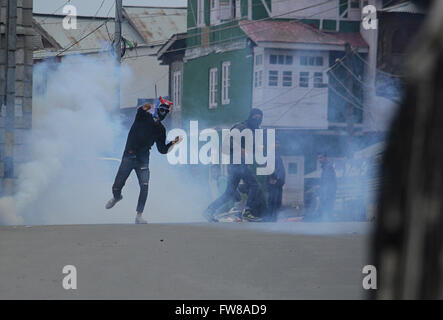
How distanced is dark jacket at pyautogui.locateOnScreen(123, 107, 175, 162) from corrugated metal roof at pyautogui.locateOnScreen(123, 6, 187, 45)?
139 centimetres

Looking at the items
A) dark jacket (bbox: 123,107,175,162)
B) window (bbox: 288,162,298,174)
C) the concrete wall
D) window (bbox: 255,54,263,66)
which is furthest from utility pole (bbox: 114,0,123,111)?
window (bbox: 288,162,298,174)

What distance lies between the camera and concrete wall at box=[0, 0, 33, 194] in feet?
48.8

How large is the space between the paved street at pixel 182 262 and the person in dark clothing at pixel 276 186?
170 cm

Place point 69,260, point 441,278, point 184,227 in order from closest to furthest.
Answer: point 441,278 → point 69,260 → point 184,227

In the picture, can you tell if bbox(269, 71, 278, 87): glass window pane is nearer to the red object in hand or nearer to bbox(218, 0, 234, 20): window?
bbox(218, 0, 234, 20): window

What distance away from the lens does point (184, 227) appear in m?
14.4

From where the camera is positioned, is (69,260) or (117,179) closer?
(69,260)

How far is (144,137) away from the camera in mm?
15422

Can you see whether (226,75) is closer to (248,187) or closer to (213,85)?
(213,85)

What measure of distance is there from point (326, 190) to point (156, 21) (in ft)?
13.5

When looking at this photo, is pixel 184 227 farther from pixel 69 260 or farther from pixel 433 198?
pixel 433 198

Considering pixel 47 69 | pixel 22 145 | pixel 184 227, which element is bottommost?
pixel 184 227
